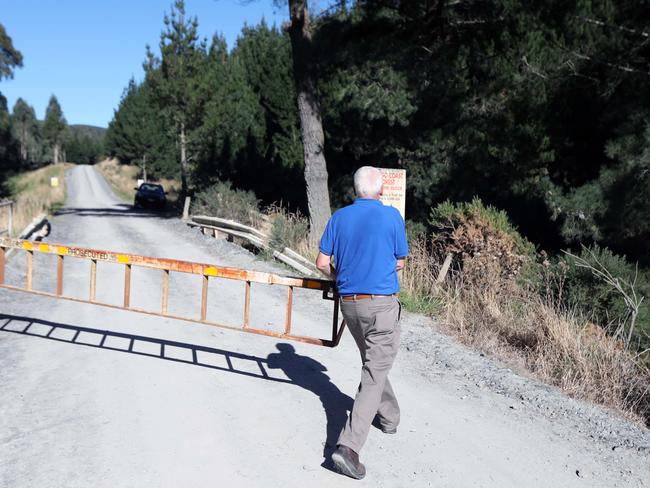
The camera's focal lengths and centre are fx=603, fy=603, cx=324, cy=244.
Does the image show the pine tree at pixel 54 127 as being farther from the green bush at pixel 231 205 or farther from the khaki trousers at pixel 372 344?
the khaki trousers at pixel 372 344

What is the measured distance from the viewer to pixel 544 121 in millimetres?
12094

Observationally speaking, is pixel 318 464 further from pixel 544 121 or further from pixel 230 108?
pixel 230 108

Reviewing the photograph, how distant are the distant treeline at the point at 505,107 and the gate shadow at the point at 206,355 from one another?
21.4 feet

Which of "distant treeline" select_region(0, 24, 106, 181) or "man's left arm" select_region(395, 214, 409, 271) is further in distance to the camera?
"distant treeline" select_region(0, 24, 106, 181)

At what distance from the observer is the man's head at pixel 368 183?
3943 mm

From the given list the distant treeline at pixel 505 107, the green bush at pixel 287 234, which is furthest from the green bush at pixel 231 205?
the green bush at pixel 287 234

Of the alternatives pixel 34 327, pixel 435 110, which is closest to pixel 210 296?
pixel 34 327

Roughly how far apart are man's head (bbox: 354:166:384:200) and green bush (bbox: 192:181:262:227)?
13.7m

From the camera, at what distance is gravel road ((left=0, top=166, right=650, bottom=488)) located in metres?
3.77

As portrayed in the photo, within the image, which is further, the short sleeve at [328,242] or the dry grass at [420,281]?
the dry grass at [420,281]

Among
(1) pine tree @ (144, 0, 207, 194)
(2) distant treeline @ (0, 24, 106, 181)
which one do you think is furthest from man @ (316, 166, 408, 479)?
(2) distant treeline @ (0, 24, 106, 181)

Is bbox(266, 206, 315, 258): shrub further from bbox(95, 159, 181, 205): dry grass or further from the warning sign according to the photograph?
bbox(95, 159, 181, 205): dry grass

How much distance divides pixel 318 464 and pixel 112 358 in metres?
2.82

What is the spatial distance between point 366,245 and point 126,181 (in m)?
64.7
